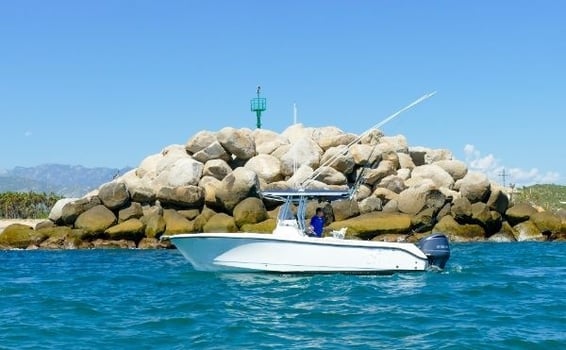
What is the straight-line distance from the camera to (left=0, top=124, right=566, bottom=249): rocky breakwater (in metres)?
38.1

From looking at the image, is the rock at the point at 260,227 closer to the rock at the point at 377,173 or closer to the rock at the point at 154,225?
the rock at the point at 154,225

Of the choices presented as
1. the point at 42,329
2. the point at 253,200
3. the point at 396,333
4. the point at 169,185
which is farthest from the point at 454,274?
the point at 169,185

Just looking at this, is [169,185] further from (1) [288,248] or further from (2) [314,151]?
(1) [288,248]

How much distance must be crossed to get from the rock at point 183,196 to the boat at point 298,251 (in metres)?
15.9

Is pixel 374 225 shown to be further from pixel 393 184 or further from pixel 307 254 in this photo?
pixel 307 254

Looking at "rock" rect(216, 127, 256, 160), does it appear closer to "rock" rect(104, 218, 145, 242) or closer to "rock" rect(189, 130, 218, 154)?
"rock" rect(189, 130, 218, 154)

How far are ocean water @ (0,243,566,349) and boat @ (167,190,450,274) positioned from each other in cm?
35

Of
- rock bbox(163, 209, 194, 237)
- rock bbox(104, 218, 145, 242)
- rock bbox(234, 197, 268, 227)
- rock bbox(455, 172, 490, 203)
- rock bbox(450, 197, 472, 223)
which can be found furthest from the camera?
rock bbox(455, 172, 490, 203)

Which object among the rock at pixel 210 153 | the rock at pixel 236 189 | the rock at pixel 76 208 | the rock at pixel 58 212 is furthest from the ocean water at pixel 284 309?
the rock at pixel 210 153

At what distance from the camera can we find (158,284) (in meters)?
22.8

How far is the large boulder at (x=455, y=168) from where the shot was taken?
47000 mm

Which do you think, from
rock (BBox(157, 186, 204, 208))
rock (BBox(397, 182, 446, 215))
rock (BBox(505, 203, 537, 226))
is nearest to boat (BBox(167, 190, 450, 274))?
rock (BBox(157, 186, 204, 208))

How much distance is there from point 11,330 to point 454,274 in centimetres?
1364

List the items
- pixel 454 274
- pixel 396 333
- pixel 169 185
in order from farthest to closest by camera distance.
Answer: pixel 169 185
pixel 454 274
pixel 396 333
